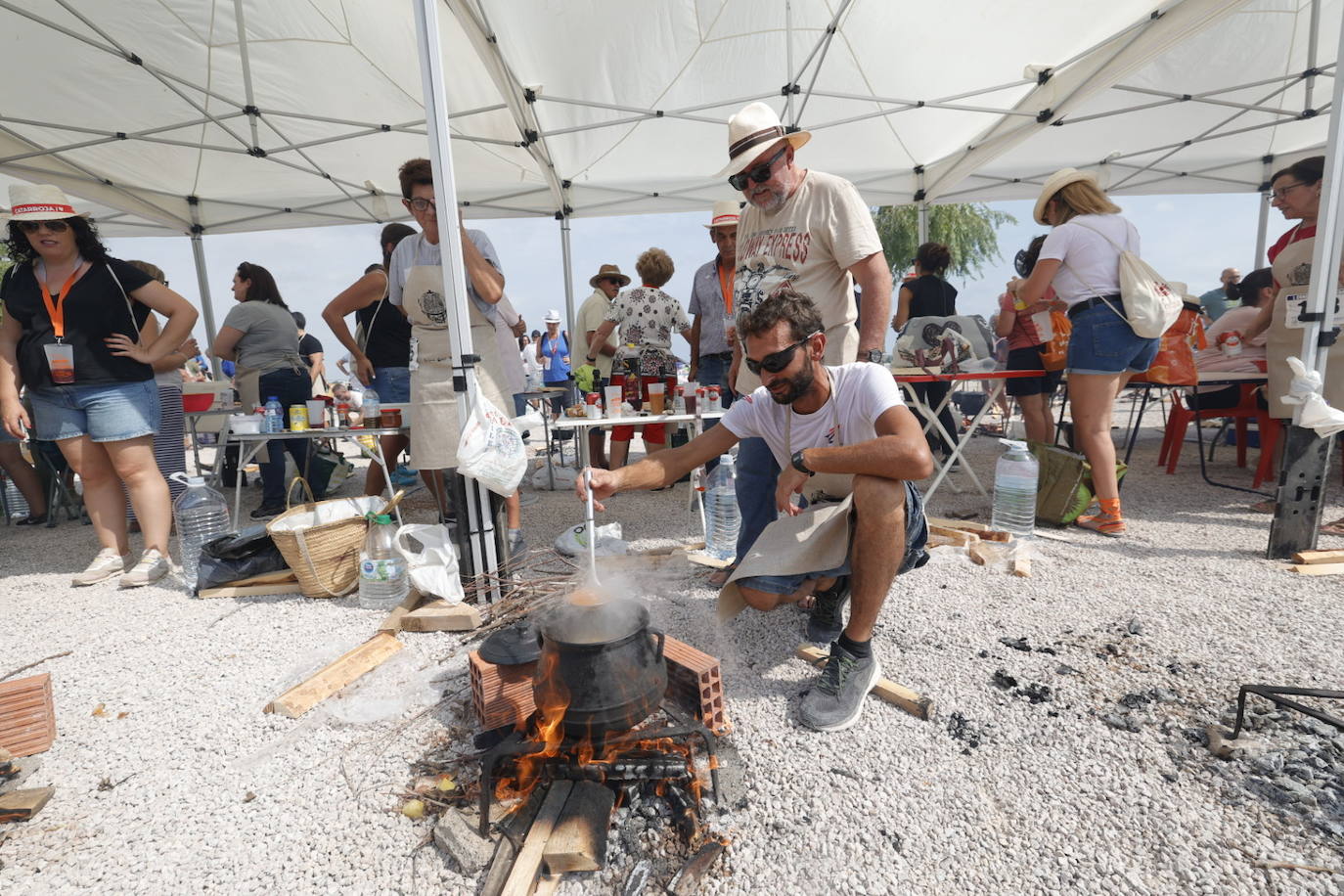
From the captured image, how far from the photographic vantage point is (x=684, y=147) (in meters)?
7.68

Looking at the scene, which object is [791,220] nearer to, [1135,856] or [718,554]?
[718,554]

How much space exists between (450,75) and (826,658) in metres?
6.46

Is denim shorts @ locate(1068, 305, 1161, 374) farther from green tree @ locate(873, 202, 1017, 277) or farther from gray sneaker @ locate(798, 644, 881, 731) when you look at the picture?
green tree @ locate(873, 202, 1017, 277)

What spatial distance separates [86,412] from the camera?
11.8 ft

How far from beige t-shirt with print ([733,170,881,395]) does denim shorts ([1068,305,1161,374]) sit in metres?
1.79

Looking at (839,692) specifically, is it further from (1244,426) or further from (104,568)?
(1244,426)

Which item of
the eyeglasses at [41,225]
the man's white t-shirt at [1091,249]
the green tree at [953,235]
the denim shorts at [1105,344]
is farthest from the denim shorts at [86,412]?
the green tree at [953,235]

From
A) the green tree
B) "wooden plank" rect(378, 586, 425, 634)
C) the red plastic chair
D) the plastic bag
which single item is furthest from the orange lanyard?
the green tree

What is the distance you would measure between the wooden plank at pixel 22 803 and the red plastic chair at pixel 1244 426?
665 centimetres

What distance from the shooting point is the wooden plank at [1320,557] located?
3279 millimetres

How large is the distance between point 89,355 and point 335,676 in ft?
8.57

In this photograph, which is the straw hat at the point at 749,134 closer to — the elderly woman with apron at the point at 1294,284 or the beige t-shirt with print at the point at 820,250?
the beige t-shirt with print at the point at 820,250

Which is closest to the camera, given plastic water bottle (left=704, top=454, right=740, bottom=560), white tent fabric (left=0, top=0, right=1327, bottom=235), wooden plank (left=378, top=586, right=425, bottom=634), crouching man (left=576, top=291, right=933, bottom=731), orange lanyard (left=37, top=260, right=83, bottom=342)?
crouching man (left=576, top=291, right=933, bottom=731)

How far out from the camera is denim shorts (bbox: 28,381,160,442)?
3.54m
